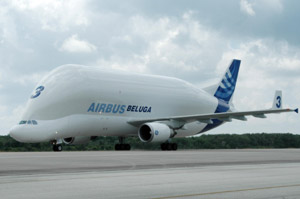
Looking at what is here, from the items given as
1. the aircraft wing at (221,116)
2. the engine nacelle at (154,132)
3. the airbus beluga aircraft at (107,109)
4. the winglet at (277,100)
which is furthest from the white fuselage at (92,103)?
the winglet at (277,100)

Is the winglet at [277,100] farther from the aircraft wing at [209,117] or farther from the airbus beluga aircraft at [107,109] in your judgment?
the aircraft wing at [209,117]

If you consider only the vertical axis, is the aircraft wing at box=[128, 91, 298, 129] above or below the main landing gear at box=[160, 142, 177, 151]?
above

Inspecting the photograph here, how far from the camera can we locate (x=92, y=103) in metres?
34.3

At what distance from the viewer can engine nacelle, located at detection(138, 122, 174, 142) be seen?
34.4 metres

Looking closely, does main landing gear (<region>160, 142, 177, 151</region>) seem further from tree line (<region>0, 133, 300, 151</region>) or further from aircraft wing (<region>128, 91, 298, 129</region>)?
tree line (<region>0, 133, 300, 151</region>)

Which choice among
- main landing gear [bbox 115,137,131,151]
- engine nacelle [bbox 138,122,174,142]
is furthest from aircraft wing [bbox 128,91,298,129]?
main landing gear [bbox 115,137,131,151]

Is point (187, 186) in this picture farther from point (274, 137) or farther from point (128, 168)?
point (274, 137)

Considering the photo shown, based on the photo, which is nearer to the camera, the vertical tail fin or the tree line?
the vertical tail fin

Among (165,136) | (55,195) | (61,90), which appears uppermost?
(61,90)

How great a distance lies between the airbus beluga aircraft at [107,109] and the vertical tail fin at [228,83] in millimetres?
5721

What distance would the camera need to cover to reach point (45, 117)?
32.1m

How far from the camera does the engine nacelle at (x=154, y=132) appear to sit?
34.4 meters

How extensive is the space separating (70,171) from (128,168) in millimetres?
1974

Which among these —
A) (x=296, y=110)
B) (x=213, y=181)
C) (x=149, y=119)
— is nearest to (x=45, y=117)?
(x=149, y=119)
